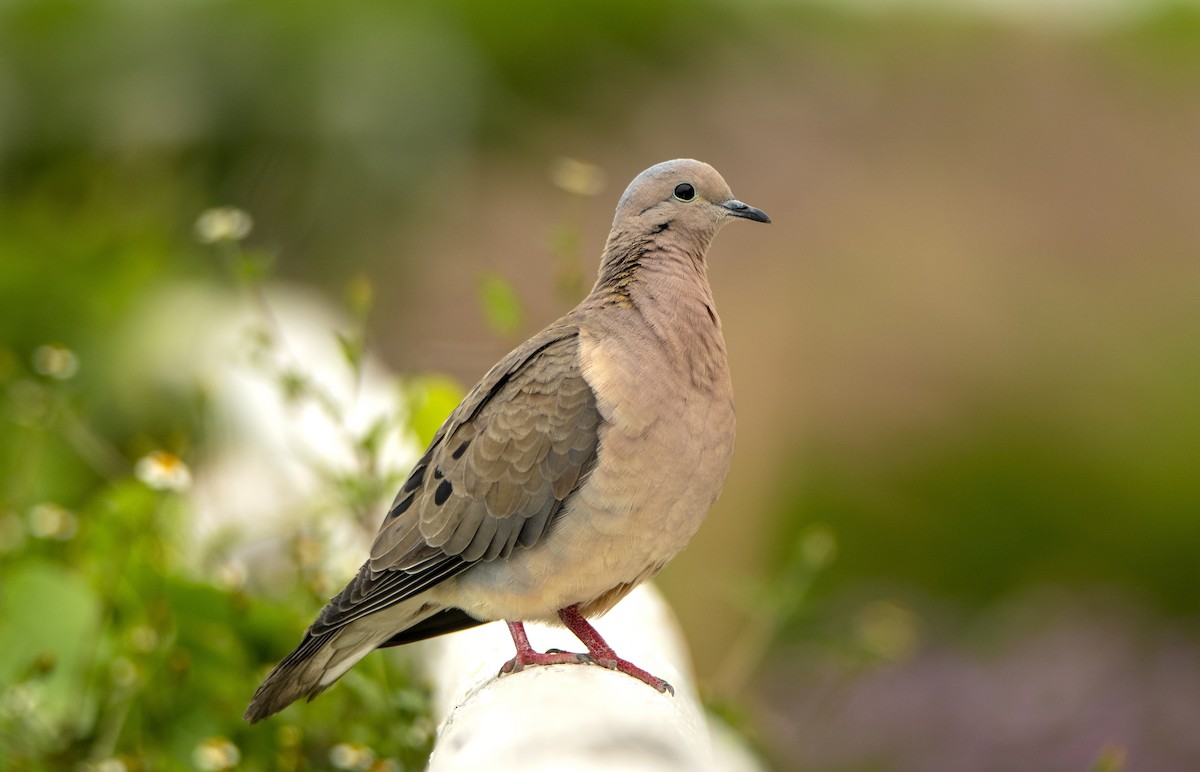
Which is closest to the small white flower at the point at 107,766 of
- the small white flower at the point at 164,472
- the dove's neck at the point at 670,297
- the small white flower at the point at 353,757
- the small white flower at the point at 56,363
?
the small white flower at the point at 353,757

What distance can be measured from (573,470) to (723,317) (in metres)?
5.31

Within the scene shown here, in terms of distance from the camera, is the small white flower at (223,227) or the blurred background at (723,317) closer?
the small white flower at (223,227)

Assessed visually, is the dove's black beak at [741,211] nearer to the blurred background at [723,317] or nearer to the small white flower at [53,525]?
the blurred background at [723,317]

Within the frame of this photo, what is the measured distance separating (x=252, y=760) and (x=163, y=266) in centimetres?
348

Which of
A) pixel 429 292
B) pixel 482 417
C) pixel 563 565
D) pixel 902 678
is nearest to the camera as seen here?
pixel 563 565

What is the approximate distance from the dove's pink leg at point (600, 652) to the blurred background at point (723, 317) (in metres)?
0.43

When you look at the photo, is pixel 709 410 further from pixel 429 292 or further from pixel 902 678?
pixel 429 292

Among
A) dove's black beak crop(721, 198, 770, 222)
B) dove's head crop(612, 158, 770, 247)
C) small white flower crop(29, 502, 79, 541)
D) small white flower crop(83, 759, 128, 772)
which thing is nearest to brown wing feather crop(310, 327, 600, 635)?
dove's head crop(612, 158, 770, 247)

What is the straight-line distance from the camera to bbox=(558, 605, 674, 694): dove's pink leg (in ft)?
6.58

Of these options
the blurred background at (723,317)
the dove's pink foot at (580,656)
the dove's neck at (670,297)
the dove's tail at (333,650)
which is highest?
the dove's neck at (670,297)

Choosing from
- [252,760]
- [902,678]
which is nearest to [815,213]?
[902,678]

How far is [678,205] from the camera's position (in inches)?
93.0

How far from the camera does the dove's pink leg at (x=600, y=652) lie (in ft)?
6.58

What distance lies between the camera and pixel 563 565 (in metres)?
2.13
